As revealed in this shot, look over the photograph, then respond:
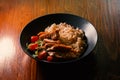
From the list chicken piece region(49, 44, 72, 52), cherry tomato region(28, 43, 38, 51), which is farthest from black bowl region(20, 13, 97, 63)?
chicken piece region(49, 44, 72, 52)

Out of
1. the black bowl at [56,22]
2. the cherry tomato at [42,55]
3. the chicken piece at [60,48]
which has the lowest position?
the cherry tomato at [42,55]

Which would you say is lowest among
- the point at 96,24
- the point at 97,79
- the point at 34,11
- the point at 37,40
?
the point at 97,79

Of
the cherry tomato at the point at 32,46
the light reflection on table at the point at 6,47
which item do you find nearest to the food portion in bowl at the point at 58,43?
the cherry tomato at the point at 32,46

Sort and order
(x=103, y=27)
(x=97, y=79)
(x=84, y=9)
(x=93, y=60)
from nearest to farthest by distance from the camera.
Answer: (x=97, y=79), (x=93, y=60), (x=103, y=27), (x=84, y=9)

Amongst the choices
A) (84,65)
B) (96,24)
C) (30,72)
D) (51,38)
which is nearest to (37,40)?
(51,38)

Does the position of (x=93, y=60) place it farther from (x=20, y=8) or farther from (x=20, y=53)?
(x=20, y=8)

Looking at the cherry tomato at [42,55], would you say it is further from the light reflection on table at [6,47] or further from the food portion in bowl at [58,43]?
the light reflection on table at [6,47]

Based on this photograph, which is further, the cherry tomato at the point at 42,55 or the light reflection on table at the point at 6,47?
the light reflection on table at the point at 6,47

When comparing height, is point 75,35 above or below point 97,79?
above
